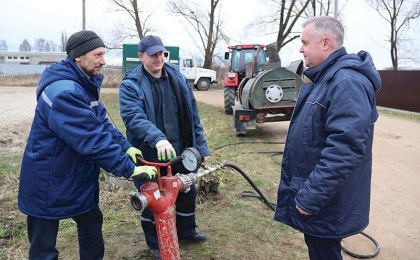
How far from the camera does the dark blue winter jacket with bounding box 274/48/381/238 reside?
203 centimetres

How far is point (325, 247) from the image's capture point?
2328mm

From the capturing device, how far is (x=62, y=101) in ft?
7.47

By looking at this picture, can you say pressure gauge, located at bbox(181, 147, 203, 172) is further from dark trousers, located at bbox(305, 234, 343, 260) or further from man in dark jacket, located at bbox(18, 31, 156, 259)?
dark trousers, located at bbox(305, 234, 343, 260)

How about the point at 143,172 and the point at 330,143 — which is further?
the point at 143,172

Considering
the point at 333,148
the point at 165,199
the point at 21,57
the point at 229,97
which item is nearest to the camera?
the point at 333,148

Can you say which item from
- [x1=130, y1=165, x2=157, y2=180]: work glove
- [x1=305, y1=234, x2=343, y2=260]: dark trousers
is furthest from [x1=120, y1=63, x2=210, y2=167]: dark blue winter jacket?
[x1=305, y1=234, x2=343, y2=260]: dark trousers

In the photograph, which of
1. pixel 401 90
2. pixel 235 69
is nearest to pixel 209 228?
pixel 235 69

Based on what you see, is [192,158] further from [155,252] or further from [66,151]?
[155,252]

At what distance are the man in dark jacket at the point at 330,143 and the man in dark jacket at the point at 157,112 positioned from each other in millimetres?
897

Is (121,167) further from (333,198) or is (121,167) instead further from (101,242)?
(333,198)

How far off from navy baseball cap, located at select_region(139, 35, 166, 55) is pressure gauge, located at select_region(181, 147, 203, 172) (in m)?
0.82

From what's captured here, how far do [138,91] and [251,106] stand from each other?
5.66 metres

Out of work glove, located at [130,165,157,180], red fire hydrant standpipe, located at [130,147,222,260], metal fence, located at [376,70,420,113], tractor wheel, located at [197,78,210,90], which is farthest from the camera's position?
tractor wheel, located at [197,78,210,90]

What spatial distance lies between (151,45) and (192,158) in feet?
3.10
